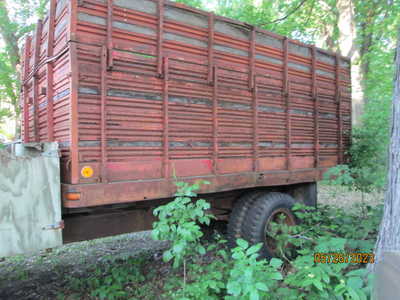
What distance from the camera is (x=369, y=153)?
5.11 meters

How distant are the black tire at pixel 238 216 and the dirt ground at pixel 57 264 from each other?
1.30 m

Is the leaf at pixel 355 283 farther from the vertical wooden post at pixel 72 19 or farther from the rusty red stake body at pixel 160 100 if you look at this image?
Result: the vertical wooden post at pixel 72 19

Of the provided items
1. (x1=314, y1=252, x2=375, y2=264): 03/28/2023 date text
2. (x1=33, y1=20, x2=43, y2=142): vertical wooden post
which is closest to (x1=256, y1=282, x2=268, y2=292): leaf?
(x1=314, y1=252, x2=375, y2=264): 03/28/2023 date text

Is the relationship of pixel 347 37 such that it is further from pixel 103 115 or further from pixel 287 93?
pixel 103 115

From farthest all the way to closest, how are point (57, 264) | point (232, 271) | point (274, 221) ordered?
point (57, 264), point (274, 221), point (232, 271)

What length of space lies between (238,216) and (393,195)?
1882 millimetres

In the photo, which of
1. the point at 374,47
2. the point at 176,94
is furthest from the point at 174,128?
the point at 374,47

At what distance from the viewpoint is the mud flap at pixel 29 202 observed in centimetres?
221

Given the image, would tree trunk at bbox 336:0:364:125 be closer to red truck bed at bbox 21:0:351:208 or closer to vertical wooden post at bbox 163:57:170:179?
red truck bed at bbox 21:0:351:208

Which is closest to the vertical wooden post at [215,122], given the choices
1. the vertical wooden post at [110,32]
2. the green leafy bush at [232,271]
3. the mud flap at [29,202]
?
the green leafy bush at [232,271]

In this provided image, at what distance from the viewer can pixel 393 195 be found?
7.30 feet

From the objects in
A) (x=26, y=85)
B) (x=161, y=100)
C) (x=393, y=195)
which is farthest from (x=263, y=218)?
(x=26, y=85)

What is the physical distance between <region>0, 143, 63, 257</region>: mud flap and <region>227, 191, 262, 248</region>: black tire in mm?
2084

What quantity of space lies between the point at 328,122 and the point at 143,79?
3365 mm
